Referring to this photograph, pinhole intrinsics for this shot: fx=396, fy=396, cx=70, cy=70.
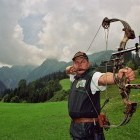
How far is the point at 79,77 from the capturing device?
783 centimetres

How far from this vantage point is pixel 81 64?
25.5ft

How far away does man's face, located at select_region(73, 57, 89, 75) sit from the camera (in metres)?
7.72

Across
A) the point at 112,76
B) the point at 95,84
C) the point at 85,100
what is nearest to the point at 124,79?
the point at 112,76

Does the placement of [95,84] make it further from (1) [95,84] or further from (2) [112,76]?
(2) [112,76]

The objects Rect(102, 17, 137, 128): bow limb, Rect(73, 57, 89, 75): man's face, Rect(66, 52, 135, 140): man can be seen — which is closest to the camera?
Rect(102, 17, 137, 128): bow limb

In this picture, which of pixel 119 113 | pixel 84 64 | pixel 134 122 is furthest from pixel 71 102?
pixel 119 113

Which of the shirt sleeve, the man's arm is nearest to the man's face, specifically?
the shirt sleeve

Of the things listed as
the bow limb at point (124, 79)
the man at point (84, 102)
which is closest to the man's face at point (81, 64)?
the man at point (84, 102)

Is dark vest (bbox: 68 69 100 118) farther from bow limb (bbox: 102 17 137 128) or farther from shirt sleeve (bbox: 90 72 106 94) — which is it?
bow limb (bbox: 102 17 137 128)

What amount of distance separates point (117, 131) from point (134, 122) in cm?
288

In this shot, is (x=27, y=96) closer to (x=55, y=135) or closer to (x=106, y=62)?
(x=55, y=135)

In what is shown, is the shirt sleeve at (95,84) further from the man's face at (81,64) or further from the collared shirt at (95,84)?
the man's face at (81,64)

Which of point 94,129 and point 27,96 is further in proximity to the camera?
point 27,96

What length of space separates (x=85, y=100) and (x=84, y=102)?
0.18 ft
